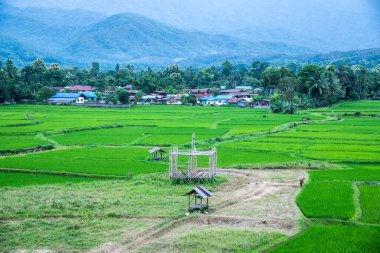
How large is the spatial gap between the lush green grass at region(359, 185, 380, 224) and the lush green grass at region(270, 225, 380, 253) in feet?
3.66

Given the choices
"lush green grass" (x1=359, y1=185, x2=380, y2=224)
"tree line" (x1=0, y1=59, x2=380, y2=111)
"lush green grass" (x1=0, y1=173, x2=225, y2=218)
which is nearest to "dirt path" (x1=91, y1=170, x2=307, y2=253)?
"lush green grass" (x1=0, y1=173, x2=225, y2=218)

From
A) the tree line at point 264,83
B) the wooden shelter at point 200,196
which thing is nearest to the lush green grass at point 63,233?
the wooden shelter at point 200,196

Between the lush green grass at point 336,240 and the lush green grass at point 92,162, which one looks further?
the lush green grass at point 92,162

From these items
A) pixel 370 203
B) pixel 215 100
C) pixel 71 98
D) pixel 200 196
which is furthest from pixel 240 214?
pixel 71 98

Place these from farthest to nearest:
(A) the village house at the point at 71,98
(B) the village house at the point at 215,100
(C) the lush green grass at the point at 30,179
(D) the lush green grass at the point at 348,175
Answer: (B) the village house at the point at 215,100
(A) the village house at the point at 71,98
(D) the lush green grass at the point at 348,175
(C) the lush green grass at the point at 30,179

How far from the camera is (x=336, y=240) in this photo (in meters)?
13.5

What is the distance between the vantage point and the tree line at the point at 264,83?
7500 cm

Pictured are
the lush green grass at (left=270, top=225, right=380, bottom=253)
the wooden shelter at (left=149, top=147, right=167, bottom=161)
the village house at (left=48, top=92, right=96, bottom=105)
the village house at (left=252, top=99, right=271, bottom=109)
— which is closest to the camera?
the lush green grass at (left=270, top=225, right=380, bottom=253)

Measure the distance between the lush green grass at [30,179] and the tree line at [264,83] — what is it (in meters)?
44.2

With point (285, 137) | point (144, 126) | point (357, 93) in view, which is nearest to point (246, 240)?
point (285, 137)

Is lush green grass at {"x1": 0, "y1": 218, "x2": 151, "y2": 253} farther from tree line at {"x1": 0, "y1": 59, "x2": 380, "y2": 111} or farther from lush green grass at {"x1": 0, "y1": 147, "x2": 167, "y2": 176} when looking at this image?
tree line at {"x1": 0, "y1": 59, "x2": 380, "y2": 111}

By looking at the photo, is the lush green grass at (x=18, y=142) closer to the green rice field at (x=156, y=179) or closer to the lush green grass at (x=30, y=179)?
the green rice field at (x=156, y=179)

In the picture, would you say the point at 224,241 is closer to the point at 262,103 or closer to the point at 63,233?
the point at 63,233

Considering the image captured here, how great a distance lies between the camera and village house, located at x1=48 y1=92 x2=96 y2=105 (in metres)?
85.6
